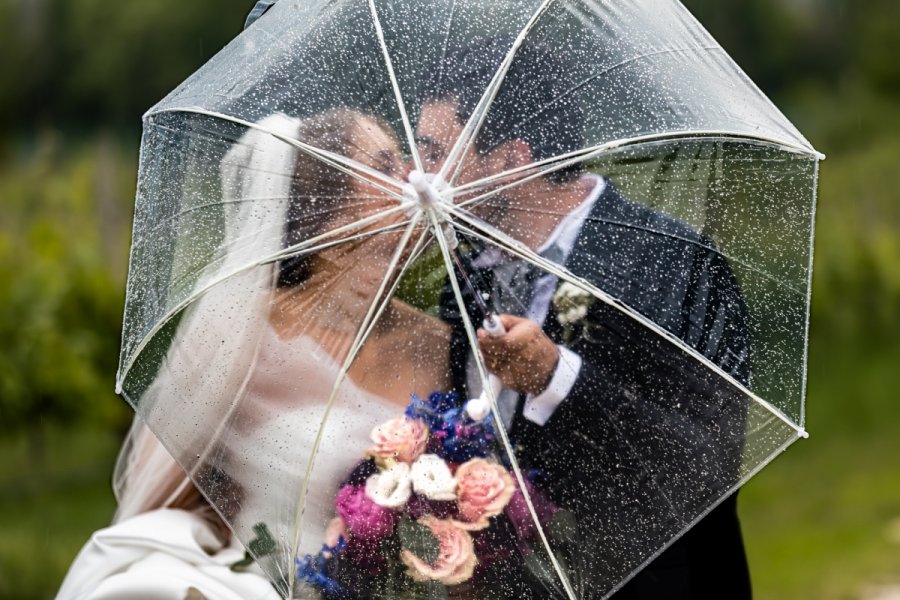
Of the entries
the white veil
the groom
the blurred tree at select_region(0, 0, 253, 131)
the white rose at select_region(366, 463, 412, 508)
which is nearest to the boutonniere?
the groom

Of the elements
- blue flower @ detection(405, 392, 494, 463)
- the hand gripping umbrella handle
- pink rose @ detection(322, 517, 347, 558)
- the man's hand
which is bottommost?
pink rose @ detection(322, 517, 347, 558)

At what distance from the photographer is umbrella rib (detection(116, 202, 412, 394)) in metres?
1.95

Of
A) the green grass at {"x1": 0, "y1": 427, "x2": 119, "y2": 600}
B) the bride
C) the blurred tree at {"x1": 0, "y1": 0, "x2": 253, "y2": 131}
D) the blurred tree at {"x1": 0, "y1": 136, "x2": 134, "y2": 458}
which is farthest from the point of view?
the blurred tree at {"x1": 0, "y1": 0, "x2": 253, "y2": 131}

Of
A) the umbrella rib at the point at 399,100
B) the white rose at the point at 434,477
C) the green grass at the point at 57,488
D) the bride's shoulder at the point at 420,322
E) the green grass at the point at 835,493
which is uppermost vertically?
the green grass at the point at 835,493

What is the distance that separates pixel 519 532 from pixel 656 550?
0.24m

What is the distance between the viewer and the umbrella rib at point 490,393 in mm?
1934

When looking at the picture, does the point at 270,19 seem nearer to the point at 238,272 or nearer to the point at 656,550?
the point at 238,272

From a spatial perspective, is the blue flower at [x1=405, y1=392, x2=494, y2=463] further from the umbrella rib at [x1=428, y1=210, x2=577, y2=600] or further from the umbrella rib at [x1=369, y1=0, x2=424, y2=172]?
the umbrella rib at [x1=369, y1=0, x2=424, y2=172]

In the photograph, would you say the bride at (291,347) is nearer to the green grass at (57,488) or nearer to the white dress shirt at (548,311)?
the white dress shirt at (548,311)

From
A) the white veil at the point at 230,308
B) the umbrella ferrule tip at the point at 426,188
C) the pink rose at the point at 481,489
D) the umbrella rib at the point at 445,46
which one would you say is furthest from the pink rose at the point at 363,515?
the umbrella rib at the point at 445,46

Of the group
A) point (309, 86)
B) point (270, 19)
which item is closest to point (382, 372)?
point (309, 86)

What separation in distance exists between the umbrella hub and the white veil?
0.76ft

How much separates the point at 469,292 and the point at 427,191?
0.19 m

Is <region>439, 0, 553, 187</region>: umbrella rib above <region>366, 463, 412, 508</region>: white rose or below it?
above
